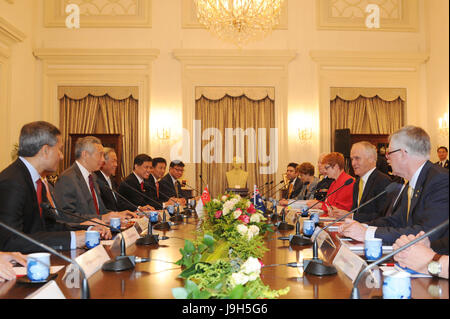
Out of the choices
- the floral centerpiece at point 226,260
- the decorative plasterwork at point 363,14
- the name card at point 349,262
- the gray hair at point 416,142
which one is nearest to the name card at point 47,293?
the floral centerpiece at point 226,260

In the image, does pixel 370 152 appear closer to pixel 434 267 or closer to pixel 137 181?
pixel 434 267

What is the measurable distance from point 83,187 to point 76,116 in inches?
228

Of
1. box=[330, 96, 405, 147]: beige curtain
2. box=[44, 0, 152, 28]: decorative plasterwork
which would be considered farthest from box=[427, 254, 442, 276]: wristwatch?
box=[44, 0, 152, 28]: decorative plasterwork

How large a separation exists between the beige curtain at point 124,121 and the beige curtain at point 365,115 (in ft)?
13.4

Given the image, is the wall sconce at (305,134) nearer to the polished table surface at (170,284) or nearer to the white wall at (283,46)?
the white wall at (283,46)

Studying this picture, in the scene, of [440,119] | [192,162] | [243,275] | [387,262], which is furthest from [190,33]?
[243,275]

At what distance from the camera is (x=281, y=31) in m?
9.08

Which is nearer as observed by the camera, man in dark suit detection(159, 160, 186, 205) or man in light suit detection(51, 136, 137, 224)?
man in light suit detection(51, 136, 137, 224)

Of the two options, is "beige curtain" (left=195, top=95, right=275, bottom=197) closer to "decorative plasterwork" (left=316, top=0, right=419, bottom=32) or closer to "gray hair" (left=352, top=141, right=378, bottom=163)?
"decorative plasterwork" (left=316, top=0, right=419, bottom=32)

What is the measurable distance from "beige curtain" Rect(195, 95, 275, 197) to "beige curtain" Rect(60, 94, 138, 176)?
4.50 feet

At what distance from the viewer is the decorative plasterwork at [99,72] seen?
8.84m

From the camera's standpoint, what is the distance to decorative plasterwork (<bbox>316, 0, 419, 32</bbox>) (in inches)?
359
